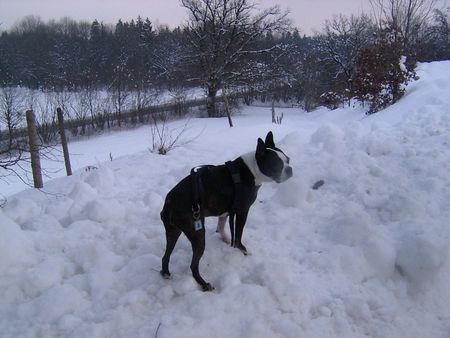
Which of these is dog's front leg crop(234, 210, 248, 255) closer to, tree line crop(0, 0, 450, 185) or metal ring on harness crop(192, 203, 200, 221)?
metal ring on harness crop(192, 203, 200, 221)

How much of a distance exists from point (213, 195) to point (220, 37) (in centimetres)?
2859

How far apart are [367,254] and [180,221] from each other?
73.5 inches

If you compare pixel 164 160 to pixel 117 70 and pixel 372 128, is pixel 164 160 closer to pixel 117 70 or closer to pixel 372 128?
pixel 372 128

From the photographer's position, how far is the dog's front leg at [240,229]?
365 cm

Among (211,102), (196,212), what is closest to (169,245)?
(196,212)

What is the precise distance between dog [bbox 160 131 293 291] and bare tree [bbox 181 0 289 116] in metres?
26.8

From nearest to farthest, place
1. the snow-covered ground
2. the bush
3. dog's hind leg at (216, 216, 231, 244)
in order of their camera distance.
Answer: the snow-covered ground → dog's hind leg at (216, 216, 231, 244) → the bush

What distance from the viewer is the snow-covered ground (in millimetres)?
2961

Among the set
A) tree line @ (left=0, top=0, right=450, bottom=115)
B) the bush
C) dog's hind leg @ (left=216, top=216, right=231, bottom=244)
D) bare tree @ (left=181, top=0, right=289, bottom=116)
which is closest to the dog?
dog's hind leg @ (left=216, top=216, right=231, bottom=244)

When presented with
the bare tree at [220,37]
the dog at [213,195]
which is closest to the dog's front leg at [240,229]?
the dog at [213,195]

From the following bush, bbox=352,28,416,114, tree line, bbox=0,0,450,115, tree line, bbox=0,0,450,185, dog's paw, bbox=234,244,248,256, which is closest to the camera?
dog's paw, bbox=234,244,248,256

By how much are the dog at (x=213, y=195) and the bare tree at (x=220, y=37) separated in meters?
26.8

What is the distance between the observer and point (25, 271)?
364cm

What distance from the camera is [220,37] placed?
97.7 feet
